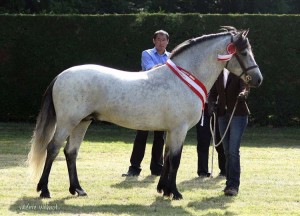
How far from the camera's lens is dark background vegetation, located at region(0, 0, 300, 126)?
19.1m

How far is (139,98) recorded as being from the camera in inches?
351

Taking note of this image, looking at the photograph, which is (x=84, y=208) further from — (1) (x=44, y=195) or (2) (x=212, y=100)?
(2) (x=212, y=100)

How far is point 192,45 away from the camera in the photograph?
9.30 metres

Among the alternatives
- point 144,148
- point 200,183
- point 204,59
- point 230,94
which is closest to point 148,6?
point 144,148

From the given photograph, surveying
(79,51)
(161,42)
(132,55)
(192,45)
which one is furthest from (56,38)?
(192,45)

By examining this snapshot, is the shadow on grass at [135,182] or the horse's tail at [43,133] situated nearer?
the horse's tail at [43,133]

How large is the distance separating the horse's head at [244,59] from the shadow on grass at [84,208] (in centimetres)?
198

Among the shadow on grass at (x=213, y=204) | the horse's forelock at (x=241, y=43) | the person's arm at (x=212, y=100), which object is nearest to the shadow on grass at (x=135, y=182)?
the shadow on grass at (x=213, y=204)

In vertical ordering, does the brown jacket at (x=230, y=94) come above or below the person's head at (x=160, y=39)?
below

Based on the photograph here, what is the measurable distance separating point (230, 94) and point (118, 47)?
33.2ft

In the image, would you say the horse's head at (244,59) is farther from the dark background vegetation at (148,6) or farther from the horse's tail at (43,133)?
the dark background vegetation at (148,6)

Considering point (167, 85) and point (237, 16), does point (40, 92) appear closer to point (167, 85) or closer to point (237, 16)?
point (237, 16)

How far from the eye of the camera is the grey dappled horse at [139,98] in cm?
889

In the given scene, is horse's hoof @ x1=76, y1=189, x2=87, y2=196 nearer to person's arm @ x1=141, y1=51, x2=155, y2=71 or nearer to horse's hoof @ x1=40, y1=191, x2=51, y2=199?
horse's hoof @ x1=40, y1=191, x2=51, y2=199
